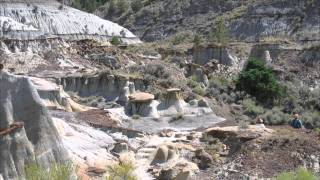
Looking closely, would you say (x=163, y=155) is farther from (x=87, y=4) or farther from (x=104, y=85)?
(x=87, y=4)

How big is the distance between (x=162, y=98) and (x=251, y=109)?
5817 mm

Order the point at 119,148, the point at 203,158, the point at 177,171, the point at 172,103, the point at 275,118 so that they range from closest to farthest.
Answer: the point at 177,171, the point at 203,158, the point at 119,148, the point at 275,118, the point at 172,103

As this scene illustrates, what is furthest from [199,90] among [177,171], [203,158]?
[177,171]

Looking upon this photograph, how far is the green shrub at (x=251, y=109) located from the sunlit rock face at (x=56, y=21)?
29248mm

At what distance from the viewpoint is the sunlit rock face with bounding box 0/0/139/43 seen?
247 feet

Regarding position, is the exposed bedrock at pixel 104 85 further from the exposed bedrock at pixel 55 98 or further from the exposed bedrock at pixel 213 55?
the exposed bedrock at pixel 213 55

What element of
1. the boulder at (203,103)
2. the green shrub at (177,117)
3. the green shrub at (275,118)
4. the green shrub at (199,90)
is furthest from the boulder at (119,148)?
the green shrub at (199,90)

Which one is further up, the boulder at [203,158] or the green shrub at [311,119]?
the boulder at [203,158]

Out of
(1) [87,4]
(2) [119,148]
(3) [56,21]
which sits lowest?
(2) [119,148]

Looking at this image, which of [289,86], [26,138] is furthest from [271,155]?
[289,86]

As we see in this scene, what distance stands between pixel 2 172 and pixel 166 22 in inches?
2888

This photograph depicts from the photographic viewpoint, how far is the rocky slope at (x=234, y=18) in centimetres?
7781

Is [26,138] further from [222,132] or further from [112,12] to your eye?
[112,12]

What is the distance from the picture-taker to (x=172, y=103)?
4312 centimetres
